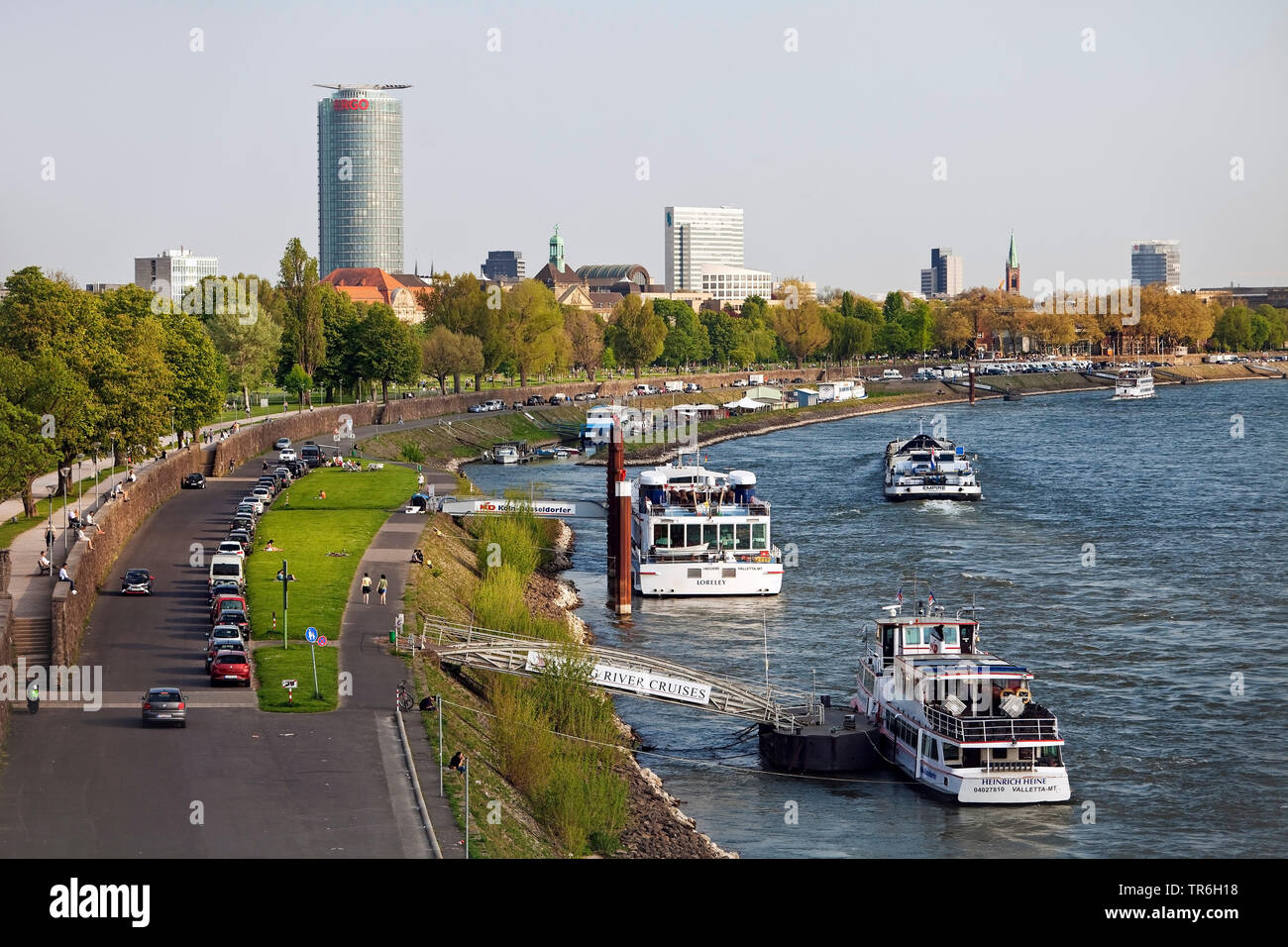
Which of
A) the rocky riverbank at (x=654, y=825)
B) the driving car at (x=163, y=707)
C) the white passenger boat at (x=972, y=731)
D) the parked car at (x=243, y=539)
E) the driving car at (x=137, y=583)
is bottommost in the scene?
the rocky riverbank at (x=654, y=825)

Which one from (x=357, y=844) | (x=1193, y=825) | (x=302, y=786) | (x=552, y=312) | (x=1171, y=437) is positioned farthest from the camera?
(x=552, y=312)

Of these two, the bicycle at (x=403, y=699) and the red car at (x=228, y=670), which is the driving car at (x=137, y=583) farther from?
the bicycle at (x=403, y=699)

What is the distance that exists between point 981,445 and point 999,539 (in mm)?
66095

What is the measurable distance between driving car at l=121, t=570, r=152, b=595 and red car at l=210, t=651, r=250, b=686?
Answer: 12810mm

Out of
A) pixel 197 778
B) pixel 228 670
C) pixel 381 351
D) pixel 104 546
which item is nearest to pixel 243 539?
pixel 104 546

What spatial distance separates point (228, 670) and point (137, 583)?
44.8ft

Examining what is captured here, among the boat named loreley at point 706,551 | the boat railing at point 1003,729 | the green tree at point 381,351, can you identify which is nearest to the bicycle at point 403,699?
the boat railing at point 1003,729

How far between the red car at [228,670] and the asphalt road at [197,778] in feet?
1.84

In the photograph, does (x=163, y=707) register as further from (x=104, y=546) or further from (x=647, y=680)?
(x=104, y=546)

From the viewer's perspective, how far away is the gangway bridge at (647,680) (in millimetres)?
44969

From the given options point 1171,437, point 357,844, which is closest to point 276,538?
point 357,844
